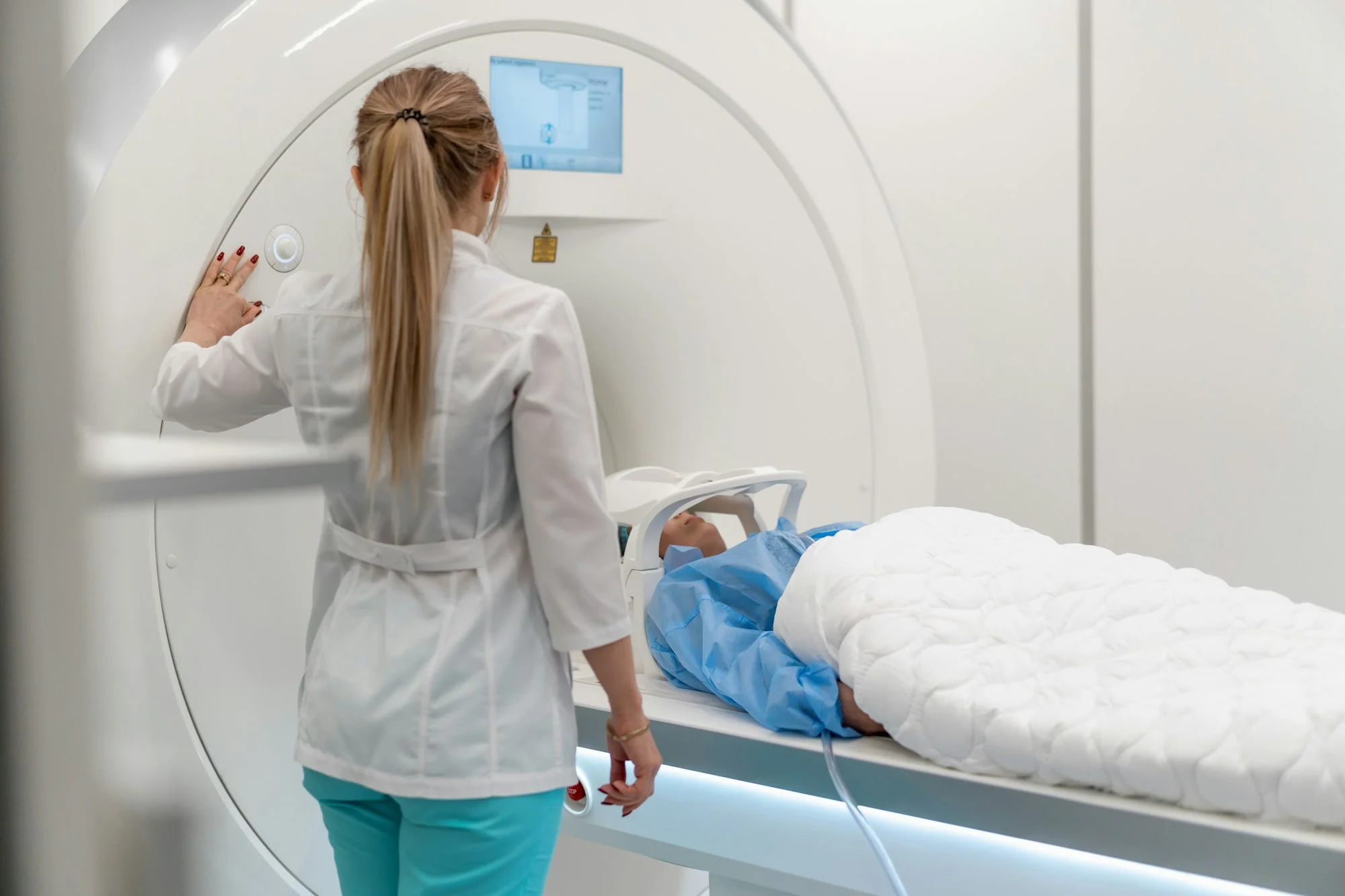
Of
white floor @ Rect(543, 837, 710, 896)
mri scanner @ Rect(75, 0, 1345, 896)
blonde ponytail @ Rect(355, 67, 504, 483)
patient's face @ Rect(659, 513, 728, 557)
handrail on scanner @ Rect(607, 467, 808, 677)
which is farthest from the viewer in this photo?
patient's face @ Rect(659, 513, 728, 557)

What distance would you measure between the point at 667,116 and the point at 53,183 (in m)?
1.77

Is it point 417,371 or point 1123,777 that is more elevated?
point 417,371

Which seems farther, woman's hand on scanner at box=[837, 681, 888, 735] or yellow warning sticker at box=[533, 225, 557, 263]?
yellow warning sticker at box=[533, 225, 557, 263]

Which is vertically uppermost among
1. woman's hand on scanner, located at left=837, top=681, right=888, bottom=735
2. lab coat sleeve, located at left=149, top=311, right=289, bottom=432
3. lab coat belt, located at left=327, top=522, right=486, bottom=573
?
lab coat sleeve, located at left=149, top=311, right=289, bottom=432

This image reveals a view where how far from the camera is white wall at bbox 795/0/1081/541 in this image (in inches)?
112

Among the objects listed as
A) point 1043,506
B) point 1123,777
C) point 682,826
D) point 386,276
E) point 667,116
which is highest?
point 667,116

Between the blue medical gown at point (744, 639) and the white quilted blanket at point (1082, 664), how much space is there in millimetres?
47

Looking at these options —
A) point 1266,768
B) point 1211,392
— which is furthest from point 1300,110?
point 1266,768

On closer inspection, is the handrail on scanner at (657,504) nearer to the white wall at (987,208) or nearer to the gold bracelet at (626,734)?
the gold bracelet at (626,734)

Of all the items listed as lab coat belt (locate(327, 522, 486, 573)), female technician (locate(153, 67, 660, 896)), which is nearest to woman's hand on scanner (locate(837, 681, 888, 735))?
female technician (locate(153, 67, 660, 896))

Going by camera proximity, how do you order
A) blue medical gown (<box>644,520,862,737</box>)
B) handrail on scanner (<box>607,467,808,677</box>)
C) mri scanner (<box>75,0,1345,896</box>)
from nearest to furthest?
mri scanner (<box>75,0,1345,896</box>) < blue medical gown (<box>644,520,862,737</box>) < handrail on scanner (<box>607,467,808,677</box>)

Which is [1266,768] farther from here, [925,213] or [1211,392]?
[925,213]

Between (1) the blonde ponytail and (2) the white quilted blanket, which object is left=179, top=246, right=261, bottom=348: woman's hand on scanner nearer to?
(1) the blonde ponytail

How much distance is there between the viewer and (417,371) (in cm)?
97
